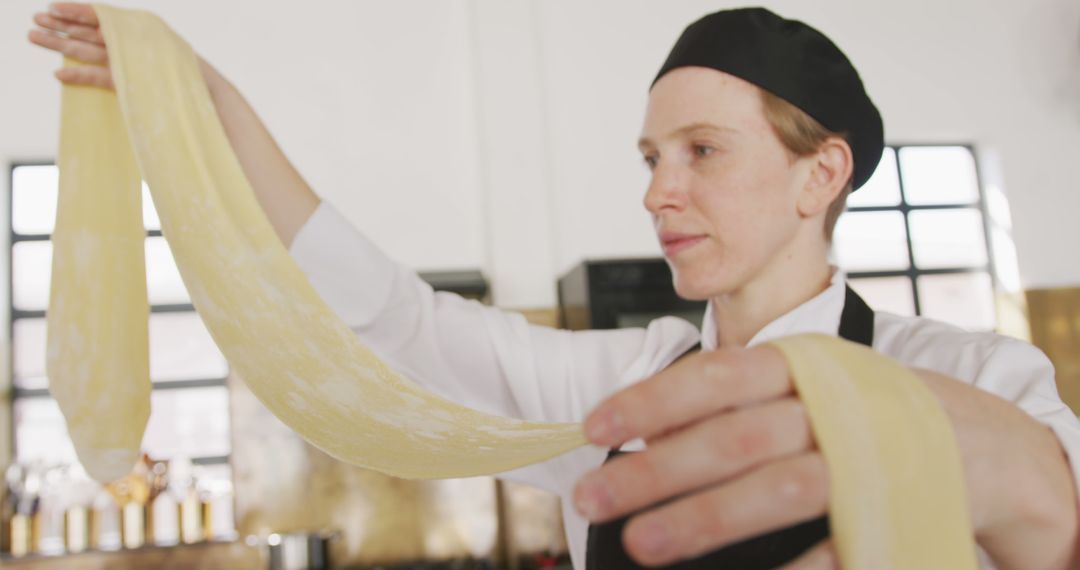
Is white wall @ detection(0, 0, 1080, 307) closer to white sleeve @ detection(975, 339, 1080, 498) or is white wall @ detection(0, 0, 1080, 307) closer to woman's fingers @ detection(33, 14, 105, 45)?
woman's fingers @ detection(33, 14, 105, 45)

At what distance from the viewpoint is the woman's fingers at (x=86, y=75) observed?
1.05m

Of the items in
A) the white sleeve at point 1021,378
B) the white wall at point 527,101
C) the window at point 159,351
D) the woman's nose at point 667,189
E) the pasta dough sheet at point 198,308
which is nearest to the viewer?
the white sleeve at point 1021,378

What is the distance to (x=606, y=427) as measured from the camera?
12.7 inches

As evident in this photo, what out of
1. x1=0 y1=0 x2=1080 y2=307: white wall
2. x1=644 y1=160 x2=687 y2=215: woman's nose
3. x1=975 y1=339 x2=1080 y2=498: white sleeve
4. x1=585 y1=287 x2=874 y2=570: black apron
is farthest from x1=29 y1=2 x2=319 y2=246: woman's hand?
x1=0 y1=0 x2=1080 y2=307: white wall

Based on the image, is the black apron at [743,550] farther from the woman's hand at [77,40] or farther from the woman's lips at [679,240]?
the woman's hand at [77,40]

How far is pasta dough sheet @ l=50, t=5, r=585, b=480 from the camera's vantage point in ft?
2.88

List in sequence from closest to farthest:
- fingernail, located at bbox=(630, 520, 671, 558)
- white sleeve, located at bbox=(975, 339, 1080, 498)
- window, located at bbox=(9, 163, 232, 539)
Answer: fingernail, located at bbox=(630, 520, 671, 558), white sleeve, located at bbox=(975, 339, 1080, 498), window, located at bbox=(9, 163, 232, 539)

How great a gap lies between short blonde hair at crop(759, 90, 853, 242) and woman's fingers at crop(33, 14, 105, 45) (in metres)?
0.79

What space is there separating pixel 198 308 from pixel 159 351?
3.23 metres

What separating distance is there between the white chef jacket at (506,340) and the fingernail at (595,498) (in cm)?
69

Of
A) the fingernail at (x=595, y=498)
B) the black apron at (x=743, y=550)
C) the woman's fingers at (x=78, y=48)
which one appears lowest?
the black apron at (x=743, y=550)

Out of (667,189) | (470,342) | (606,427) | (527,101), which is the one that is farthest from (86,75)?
(527,101)

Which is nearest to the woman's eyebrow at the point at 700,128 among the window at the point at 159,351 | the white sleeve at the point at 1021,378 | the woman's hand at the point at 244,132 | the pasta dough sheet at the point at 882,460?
the white sleeve at the point at 1021,378

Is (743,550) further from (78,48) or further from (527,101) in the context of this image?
(527,101)
